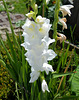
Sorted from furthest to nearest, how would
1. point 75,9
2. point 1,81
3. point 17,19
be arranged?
1. point 17,19
2. point 75,9
3. point 1,81

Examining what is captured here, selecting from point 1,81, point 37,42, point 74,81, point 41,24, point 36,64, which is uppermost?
Result: point 41,24

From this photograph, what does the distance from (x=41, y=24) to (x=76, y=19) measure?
247 centimetres

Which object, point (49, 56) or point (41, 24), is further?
point (49, 56)

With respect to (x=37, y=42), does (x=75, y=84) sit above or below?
below

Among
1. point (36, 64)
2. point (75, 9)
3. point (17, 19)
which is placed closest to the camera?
point (36, 64)

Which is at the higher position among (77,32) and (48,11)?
(48,11)

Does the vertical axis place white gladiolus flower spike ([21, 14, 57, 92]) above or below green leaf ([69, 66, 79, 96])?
above

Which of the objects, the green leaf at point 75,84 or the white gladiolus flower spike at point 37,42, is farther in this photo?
the green leaf at point 75,84

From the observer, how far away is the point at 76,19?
118 inches

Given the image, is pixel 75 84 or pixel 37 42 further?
pixel 75 84

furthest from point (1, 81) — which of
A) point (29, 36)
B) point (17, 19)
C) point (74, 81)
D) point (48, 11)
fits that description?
point (17, 19)

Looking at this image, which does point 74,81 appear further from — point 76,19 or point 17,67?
point 76,19

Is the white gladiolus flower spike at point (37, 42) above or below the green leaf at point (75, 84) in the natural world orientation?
above

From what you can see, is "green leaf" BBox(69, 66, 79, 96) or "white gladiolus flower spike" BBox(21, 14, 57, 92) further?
"green leaf" BBox(69, 66, 79, 96)
